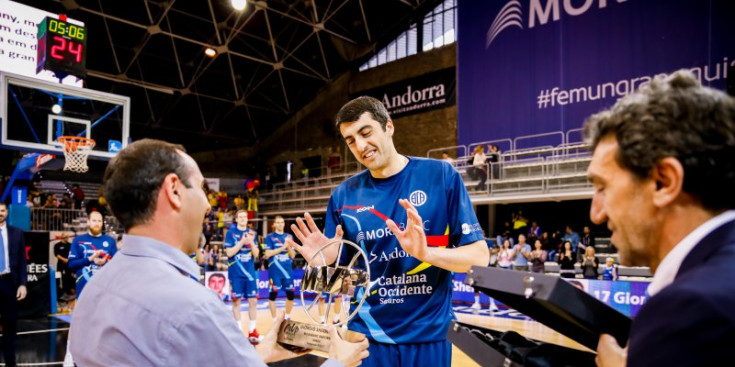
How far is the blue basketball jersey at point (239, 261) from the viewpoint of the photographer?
33.0ft

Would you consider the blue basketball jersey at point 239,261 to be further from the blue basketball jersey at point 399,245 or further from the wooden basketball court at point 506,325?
the blue basketball jersey at point 399,245

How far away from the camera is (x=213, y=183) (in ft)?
86.5

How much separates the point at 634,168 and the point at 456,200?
4.80 feet

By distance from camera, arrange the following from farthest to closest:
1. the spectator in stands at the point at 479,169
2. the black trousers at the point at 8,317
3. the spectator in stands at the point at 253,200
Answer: the spectator in stands at the point at 253,200
the spectator in stands at the point at 479,169
the black trousers at the point at 8,317

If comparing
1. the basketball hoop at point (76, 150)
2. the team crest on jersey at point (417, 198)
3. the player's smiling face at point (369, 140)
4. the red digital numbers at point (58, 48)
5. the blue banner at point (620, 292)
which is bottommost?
the blue banner at point (620, 292)

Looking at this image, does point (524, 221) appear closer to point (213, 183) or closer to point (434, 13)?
point (434, 13)

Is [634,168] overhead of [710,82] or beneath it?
beneath

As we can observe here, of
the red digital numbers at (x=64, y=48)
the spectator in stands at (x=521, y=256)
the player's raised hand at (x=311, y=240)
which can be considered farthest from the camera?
the spectator in stands at (x=521, y=256)

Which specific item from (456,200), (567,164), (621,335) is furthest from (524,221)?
(621,335)

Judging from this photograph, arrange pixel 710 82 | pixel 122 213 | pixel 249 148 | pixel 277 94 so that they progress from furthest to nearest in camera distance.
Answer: pixel 249 148
pixel 277 94
pixel 710 82
pixel 122 213

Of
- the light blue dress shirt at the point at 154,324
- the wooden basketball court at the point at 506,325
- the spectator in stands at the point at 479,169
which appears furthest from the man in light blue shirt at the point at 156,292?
the spectator in stands at the point at 479,169

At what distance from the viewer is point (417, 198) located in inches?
101

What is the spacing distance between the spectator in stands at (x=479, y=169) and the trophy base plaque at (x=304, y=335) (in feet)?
46.2

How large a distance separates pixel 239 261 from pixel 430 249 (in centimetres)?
845
